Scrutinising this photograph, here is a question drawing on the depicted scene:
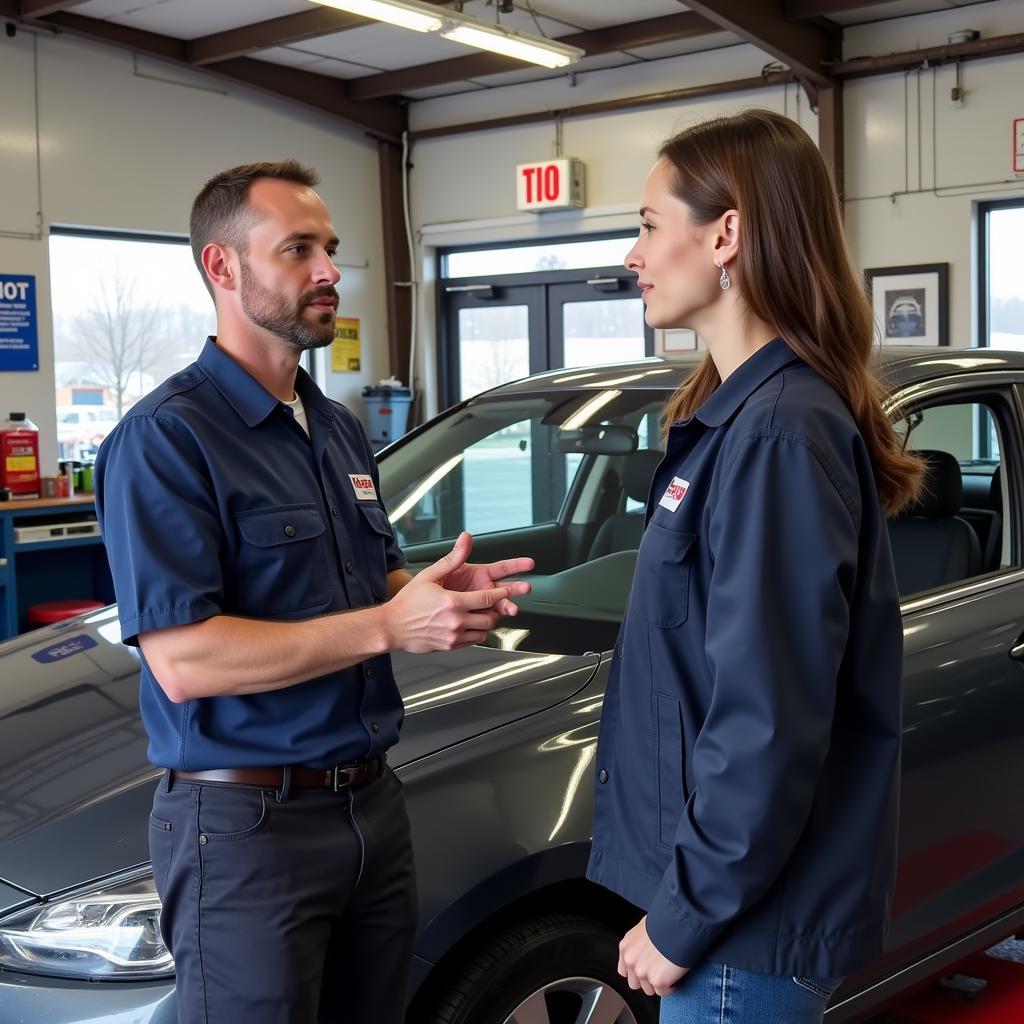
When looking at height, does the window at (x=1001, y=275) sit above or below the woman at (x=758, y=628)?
above

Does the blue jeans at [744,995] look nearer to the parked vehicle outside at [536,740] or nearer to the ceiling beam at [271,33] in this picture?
the parked vehicle outside at [536,740]

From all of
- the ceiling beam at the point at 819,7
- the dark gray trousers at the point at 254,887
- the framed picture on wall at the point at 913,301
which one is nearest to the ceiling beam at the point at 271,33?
the ceiling beam at the point at 819,7

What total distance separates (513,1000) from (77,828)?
0.65 metres

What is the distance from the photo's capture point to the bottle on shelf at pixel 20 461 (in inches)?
261

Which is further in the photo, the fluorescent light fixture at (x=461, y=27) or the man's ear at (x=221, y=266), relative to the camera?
the fluorescent light fixture at (x=461, y=27)

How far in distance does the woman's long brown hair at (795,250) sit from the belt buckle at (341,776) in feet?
2.33

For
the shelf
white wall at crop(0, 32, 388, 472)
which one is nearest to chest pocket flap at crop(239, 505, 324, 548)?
the shelf

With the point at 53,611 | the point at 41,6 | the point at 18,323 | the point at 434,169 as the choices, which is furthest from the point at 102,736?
the point at 434,169

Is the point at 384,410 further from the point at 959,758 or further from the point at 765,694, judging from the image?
the point at 765,694

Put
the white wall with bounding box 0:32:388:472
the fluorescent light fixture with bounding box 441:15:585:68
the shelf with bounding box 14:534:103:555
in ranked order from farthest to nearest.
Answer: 1. the white wall with bounding box 0:32:388:472
2. the fluorescent light fixture with bounding box 441:15:585:68
3. the shelf with bounding box 14:534:103:555

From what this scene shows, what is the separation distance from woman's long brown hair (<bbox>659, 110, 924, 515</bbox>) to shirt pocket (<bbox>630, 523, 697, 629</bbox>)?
0.23m

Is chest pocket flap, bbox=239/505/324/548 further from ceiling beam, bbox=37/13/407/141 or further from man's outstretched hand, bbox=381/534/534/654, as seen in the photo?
ceiling beam, bbox=37/13/407/141

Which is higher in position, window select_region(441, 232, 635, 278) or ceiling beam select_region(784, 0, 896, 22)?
ceiling beam select_region(784, 0, 896, 22)

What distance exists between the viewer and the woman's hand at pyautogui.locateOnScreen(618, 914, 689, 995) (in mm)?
1231
